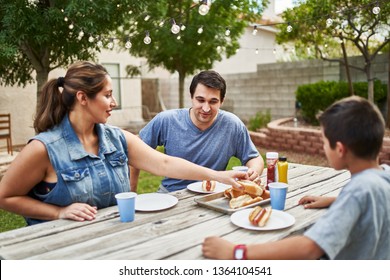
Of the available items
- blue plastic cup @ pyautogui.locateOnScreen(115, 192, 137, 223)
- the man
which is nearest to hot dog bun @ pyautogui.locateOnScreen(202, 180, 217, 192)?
the man

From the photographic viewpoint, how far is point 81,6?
473 cm

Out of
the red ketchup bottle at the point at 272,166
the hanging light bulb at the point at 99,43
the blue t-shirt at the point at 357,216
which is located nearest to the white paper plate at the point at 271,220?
the blue t-shirt at the point at 357,216

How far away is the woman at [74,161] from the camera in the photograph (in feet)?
6.23

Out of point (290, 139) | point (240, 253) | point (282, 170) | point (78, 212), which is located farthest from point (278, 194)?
point (290, 139)

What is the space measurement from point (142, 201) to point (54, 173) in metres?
0.47

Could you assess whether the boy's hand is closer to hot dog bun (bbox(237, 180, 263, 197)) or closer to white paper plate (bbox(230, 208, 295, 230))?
white paper plate (bbox(230, 208, 295, 230))

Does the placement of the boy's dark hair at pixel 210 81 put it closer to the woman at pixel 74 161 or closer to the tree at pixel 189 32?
the woman at pixel 74 161

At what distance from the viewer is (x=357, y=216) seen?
1314mm

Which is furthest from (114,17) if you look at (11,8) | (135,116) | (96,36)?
(135,116)

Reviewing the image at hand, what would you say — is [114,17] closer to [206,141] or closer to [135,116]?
[206,141]

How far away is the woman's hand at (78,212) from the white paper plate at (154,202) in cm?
22

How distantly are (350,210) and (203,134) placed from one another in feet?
5.68

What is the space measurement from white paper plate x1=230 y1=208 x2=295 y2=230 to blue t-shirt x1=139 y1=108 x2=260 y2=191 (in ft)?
3.54

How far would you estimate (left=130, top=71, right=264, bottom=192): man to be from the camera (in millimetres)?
2865
